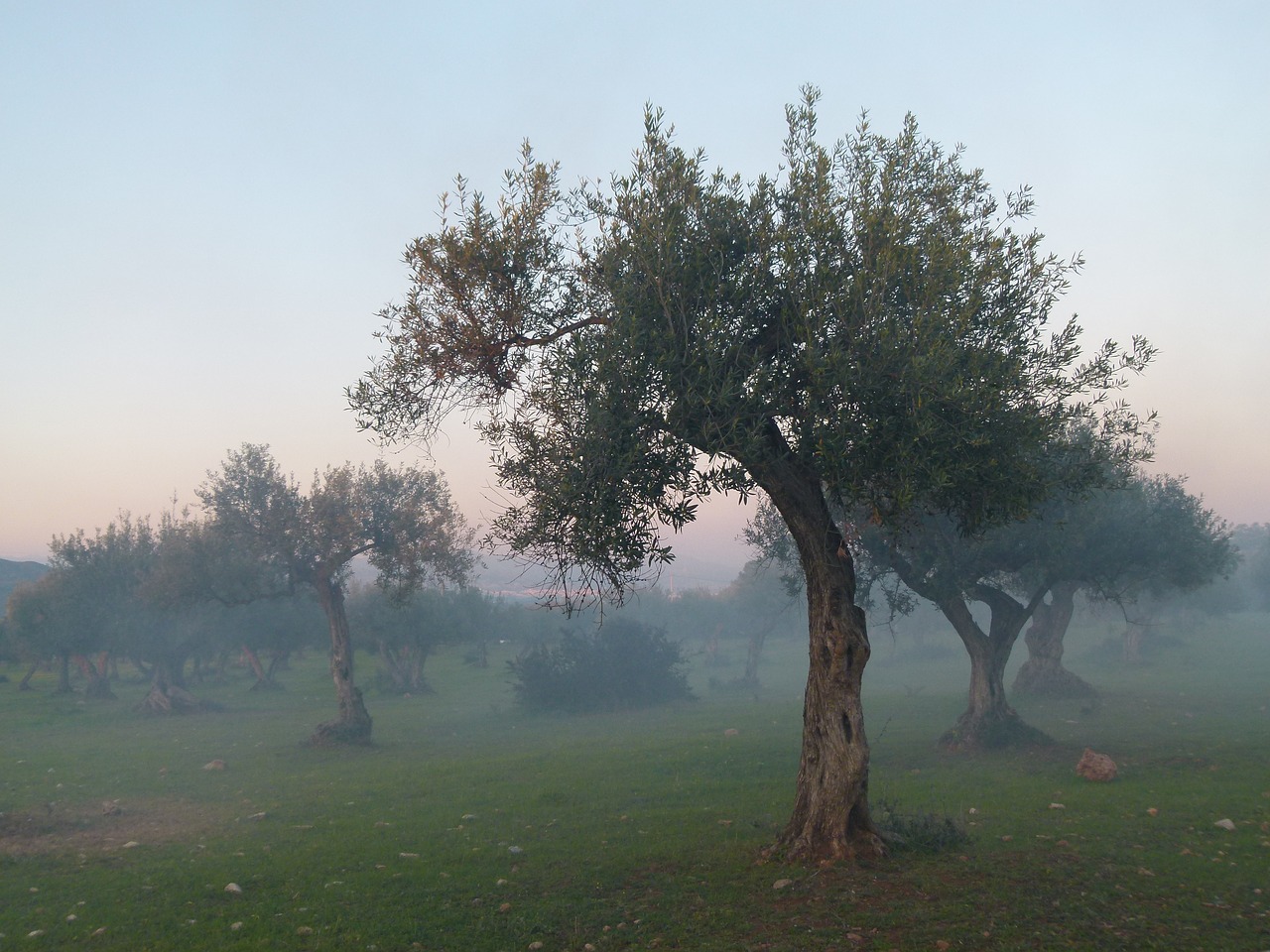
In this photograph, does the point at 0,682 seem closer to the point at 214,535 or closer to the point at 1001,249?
the point at 214,535

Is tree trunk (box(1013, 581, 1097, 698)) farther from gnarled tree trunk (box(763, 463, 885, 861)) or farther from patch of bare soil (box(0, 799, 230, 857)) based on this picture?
patch of bare soil (box(0, 799, 230, 857))

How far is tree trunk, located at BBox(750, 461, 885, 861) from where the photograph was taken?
10602 millimetres

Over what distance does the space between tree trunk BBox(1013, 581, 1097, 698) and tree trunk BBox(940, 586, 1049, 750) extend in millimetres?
14150

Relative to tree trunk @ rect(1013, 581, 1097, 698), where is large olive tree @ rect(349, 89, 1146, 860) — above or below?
above

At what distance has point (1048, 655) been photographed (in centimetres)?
3844

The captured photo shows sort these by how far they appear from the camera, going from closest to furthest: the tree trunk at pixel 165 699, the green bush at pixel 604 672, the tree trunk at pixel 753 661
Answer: the tree trunk at pixel 165 699, the green bush at pixel 604 672, the tree trunk at pixel 753 661

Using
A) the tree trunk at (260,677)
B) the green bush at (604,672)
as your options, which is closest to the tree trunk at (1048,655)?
the green bush at (604,672)

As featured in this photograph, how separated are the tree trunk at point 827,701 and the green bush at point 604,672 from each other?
1416 inches

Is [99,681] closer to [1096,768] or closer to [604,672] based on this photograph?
[604,672]

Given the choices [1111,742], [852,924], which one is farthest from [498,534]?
[1111,742]

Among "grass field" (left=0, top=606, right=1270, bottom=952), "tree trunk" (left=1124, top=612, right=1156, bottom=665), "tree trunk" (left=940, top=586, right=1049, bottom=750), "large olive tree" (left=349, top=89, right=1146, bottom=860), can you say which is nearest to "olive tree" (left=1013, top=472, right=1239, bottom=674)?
"tree trunk" (left=940, top=586, right=1049, bottom=750)

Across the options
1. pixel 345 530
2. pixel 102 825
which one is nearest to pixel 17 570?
pixel 345 530

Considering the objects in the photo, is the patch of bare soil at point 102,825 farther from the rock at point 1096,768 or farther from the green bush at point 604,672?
the green bush at point 604,672

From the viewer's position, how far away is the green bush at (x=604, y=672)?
46.3 meters
